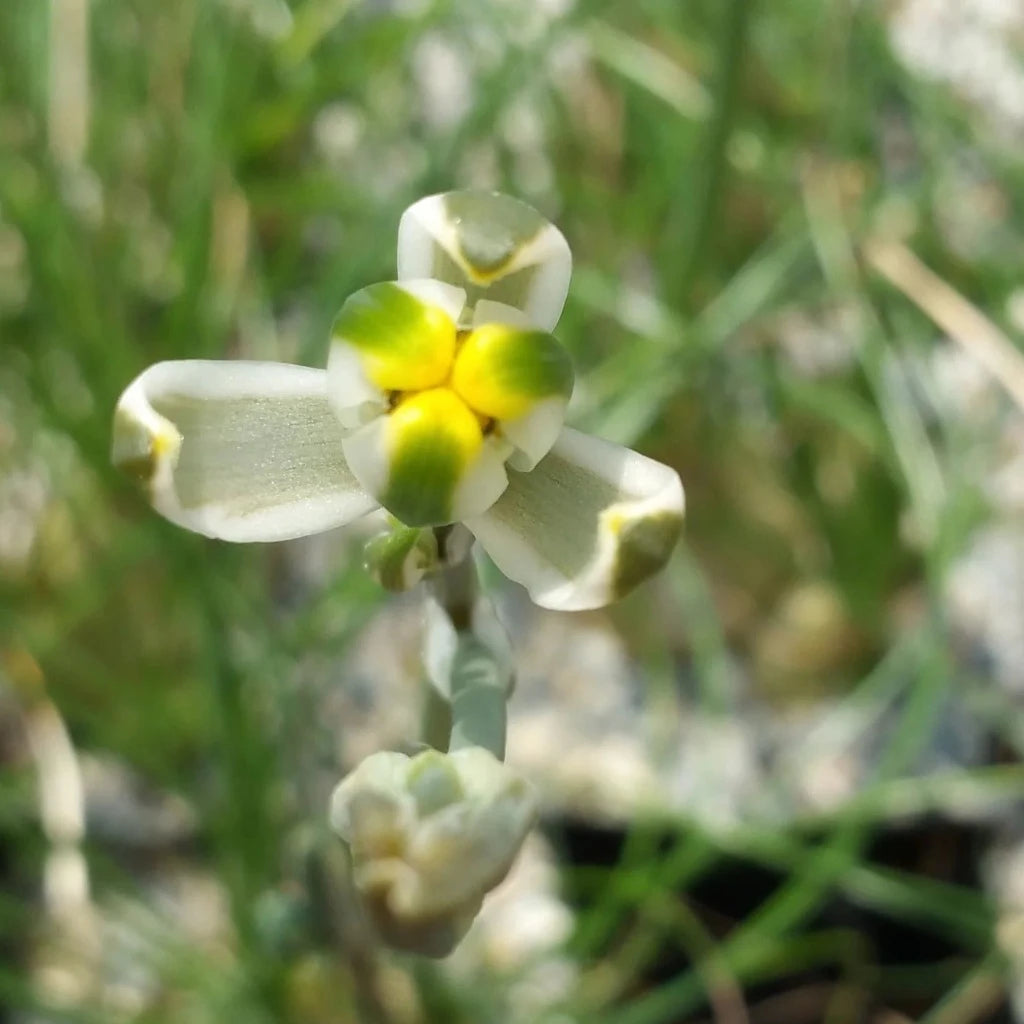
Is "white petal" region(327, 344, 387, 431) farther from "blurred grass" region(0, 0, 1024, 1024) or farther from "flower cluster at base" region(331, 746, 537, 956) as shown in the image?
"blurred grass" region(0, 0, 1024, 1024)

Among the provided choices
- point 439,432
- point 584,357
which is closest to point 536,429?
point 439,432

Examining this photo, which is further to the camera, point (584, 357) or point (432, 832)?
point (584, 357)

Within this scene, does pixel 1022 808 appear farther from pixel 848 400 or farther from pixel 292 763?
pixel 292 763

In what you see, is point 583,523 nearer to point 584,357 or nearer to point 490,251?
point 490,251

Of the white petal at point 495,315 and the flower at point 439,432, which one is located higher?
the white petal at point 495,315

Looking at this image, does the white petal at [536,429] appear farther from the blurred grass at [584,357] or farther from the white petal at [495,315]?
the blurred grass at [584,357]

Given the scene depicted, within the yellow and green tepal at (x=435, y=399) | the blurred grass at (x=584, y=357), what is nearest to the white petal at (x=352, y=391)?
the yellow and green tepal at (x=435, y=399)
